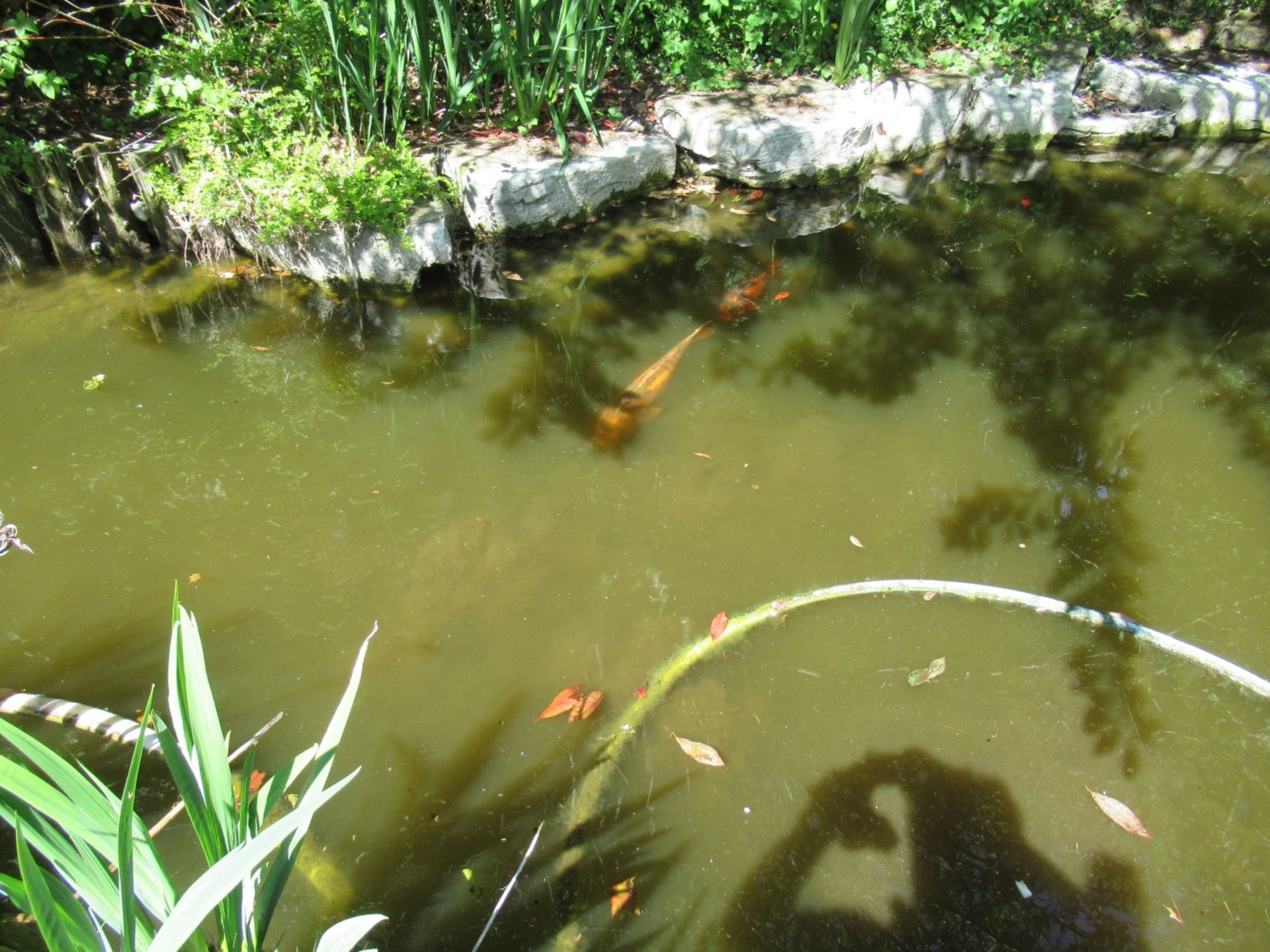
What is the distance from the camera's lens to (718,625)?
2828mm

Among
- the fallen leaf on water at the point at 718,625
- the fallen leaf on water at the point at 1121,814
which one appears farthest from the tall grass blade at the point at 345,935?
the fallen leaf on water at the point at 1121,814

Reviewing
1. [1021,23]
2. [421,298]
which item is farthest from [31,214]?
[1021,23]

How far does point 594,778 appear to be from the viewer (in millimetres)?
2432

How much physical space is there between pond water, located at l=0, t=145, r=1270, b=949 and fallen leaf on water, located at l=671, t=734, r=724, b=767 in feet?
0.12

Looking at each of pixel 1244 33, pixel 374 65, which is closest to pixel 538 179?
pixel 374 65

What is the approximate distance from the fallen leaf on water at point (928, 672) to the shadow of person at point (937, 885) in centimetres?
31

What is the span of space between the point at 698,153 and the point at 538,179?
1.18 meters

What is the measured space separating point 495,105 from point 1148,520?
14.1 ft

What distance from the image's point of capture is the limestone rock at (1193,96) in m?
6.09

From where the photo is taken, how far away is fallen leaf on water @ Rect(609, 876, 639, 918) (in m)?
2.17

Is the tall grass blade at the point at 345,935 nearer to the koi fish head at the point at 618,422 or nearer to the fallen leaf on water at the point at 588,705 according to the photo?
the fallen leaf on water at the point at 588,705

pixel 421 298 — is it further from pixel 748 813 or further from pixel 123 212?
pixel 748 813

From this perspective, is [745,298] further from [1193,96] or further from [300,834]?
[1193,96]

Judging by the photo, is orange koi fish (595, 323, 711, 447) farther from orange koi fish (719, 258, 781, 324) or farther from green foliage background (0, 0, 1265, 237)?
green foliage background (0, 0, 1265, 237)
